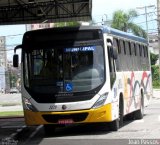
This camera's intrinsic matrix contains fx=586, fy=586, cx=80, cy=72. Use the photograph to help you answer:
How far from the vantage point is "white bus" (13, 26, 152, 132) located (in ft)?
54.1

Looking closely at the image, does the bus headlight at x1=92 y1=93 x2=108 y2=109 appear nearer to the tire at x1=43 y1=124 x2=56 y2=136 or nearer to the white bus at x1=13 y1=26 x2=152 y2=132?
the white bus at x1=13 y1=26 x2=152 y2=132

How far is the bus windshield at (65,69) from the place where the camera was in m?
16.6

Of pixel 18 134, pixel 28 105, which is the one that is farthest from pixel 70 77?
pixel 18 134

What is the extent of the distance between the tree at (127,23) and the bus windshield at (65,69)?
231 ft

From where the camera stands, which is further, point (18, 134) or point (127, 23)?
point (127, 23)

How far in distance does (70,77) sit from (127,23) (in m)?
72.4

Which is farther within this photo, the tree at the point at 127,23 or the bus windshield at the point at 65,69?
the tree at the point at 127,23

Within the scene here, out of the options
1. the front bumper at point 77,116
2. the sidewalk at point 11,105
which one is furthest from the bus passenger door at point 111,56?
the sidewalk at point 11,105

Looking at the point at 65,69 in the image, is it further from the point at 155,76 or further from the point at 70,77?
the point at 155,76

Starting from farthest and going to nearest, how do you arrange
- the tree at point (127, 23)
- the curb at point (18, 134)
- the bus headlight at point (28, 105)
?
the tree at point (127, 23)
the curb at point (18, 134)
the bus headlight at point (28, 105)

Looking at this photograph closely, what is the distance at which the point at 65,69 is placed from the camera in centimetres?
1684

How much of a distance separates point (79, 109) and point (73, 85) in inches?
27.9

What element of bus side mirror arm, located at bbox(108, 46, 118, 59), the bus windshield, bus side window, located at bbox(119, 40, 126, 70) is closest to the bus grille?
the bus windshield

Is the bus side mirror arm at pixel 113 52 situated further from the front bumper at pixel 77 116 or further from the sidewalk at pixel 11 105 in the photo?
the sidewalk at pixel 11 105
